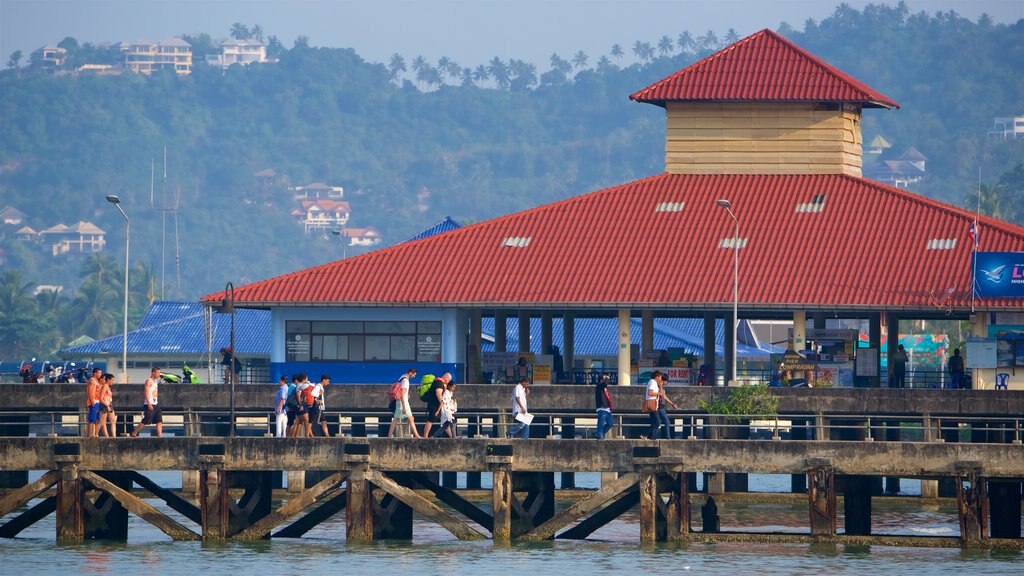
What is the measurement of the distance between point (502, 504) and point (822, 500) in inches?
303

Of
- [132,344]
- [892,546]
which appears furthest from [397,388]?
[132,344]

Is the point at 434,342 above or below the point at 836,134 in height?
below

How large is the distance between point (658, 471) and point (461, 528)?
5.54 m

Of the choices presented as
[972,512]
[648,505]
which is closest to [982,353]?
[972,512]

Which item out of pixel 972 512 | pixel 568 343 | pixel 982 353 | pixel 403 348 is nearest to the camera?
pixel 972 512

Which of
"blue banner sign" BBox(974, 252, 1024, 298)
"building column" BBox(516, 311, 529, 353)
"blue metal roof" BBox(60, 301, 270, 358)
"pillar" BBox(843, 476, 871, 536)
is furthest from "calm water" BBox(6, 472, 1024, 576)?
"blue metal roof" BBox(60, 301, 270, 358)

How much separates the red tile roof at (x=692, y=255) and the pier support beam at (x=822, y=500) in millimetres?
18164

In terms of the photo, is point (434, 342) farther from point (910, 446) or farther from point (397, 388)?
point (910, 446)

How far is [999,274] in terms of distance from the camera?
6369cm

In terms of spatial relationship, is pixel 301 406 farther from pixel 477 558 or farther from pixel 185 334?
pixel 185 334

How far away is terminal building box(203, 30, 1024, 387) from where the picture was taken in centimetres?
6538

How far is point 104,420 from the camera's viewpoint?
164 feet

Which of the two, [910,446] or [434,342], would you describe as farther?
[434,342]

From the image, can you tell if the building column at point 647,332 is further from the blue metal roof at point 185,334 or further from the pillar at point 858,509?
the blue metal roof at point 185,334
